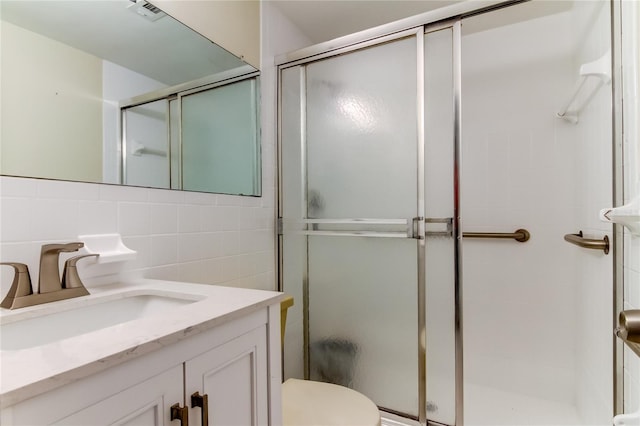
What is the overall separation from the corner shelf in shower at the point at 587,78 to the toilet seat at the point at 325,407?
134 cm

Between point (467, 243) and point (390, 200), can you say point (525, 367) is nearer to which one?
point (467, 243)

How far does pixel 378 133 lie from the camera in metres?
1.49

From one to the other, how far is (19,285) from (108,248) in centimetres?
24

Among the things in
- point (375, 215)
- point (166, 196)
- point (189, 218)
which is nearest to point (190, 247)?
point (189, 218)

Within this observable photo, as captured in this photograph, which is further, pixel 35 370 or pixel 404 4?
pixel 404 4

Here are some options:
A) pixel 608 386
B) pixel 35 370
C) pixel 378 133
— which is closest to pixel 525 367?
pixel 608 386

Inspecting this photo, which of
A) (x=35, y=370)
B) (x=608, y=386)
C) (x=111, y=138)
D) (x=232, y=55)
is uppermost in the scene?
(x=232, y=55)

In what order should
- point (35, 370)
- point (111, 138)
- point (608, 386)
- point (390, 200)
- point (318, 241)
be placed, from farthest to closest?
point (318, 241) → point (390, 200) → point (608, 386) → point (111, 138) → point (35, 370)

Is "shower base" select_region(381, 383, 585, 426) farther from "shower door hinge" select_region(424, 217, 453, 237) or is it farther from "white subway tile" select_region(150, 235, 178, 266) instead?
"white subway tile" select_region(150, 235, 178, 266)

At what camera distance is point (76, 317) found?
0.79 meters

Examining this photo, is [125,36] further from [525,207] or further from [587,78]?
[525,207]

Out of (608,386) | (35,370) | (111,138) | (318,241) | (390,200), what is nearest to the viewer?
(35,370)

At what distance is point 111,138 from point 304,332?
3.97ft

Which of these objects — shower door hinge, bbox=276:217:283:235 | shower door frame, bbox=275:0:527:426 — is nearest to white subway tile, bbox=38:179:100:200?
shower door hinge, bbox=276:217:283:235
